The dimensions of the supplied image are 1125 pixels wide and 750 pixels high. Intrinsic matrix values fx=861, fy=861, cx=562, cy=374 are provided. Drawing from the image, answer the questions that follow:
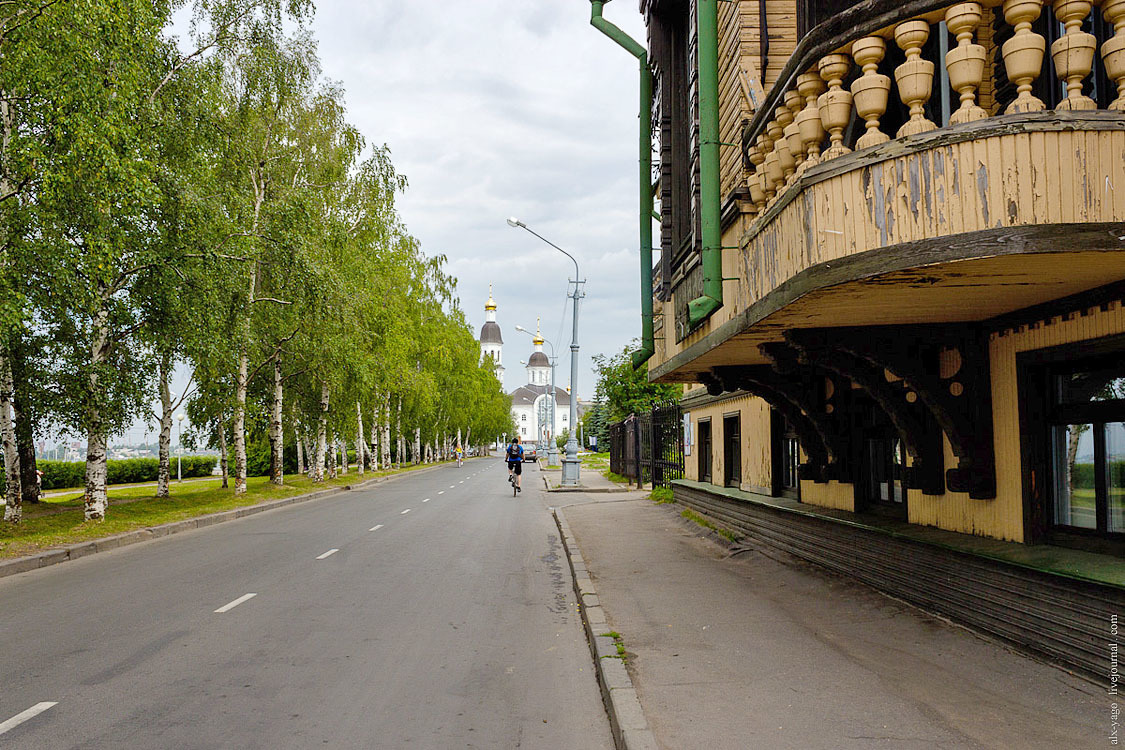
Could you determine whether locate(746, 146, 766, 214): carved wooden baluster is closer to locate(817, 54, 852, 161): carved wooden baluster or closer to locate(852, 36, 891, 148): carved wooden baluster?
locate(817, 54, 852, 161): carved wooden baluster

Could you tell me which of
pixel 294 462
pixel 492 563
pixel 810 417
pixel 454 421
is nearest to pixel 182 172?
pixel 492 563

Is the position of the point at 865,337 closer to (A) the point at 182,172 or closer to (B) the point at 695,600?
(B) the point at 695,600

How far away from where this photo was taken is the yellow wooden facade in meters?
4.50

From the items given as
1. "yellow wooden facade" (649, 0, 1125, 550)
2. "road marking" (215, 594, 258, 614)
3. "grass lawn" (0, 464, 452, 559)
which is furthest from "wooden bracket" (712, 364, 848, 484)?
"grass lawn" (0, 464, 452, 559)

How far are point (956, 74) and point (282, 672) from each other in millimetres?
5903

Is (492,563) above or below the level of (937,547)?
below

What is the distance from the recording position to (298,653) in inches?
270

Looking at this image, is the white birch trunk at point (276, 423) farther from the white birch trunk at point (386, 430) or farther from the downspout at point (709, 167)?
the downspout at point (709, 167)

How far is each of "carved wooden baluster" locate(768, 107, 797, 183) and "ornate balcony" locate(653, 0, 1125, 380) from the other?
2 cm

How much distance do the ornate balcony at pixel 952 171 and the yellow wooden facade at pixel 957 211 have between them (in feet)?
0.03

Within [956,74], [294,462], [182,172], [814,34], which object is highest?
[182,172]

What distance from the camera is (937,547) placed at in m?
6.92

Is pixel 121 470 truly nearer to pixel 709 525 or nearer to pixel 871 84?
pixel 709 525

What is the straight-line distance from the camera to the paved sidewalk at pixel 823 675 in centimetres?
457
